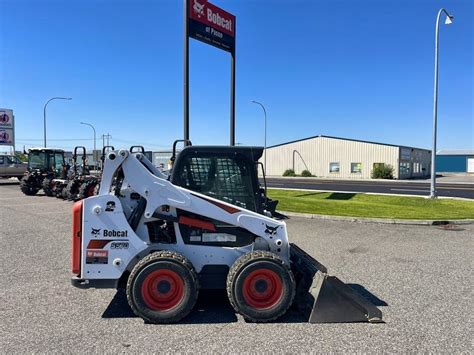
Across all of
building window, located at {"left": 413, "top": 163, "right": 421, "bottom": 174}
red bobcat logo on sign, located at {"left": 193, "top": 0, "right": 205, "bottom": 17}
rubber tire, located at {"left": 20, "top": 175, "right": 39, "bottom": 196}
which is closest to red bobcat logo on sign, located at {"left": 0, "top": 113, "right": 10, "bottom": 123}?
rubber tire, located at {"left": 20, "top": 175, "right": 39, "bottom": 196}

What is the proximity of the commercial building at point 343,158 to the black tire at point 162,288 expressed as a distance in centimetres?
4888

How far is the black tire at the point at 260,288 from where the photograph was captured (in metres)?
4.36

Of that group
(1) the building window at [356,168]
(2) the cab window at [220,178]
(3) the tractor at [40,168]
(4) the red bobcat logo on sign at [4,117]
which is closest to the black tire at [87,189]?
(3) the tractor at [40,168]

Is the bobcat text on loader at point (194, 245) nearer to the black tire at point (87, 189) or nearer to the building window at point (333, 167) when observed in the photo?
the black tire at point (87, 189)

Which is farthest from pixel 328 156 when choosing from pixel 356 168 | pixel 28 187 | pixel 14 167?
pixel 28 187

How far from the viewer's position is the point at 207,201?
14.9 ft

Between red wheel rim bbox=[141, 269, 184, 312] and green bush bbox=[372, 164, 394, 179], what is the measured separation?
47971 millimetres

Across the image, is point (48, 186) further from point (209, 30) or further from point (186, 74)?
point (209, 30)

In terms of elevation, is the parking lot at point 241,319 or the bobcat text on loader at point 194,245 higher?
the bobcat text on loader at point 194,245

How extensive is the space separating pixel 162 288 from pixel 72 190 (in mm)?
13889

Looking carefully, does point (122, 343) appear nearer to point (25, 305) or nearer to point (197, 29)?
point (25, 305)

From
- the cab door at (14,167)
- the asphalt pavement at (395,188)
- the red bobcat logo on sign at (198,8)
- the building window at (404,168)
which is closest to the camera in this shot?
the red bobcat logo on sign at (198,8)

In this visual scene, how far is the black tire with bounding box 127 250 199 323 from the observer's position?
14.0 feet

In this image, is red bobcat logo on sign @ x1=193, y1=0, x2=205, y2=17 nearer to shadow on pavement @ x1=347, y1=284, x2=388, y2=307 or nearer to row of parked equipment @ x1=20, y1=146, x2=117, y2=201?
row of parked equipment @ x1=20, y1=146, x2=117, y2=201
